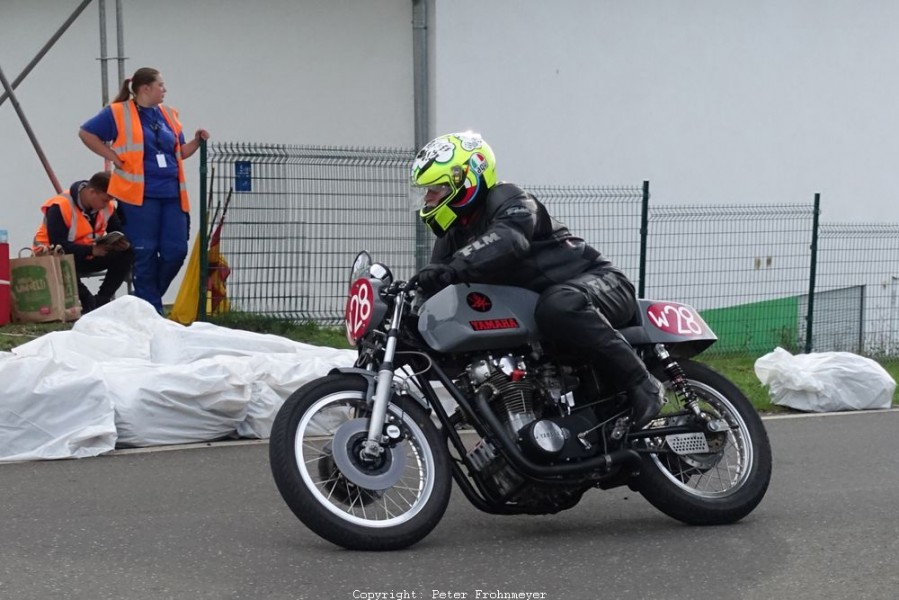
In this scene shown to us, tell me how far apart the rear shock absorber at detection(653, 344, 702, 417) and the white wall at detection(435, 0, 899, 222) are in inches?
382

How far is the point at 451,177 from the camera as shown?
5.65 meters

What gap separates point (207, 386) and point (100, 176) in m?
3.73

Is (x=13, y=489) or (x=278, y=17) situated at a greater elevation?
(x=278, y=17)

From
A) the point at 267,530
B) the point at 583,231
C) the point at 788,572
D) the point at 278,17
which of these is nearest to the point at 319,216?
the point at 583,231

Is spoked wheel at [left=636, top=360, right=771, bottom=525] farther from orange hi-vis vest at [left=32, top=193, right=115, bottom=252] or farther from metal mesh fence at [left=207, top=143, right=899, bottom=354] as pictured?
orange hi-vis vest at [left=32, top=193, right=115, bottom=252]

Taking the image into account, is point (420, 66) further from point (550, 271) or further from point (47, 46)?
point (550, 271)

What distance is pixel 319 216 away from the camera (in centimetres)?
1216

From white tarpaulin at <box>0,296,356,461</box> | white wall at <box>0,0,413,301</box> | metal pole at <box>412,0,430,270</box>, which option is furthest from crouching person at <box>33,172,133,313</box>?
metal pole at <box>412,0,430,270</box>

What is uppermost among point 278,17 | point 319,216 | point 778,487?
point 278,17

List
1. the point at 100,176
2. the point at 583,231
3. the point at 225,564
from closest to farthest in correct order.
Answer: the point at 225,564
the point at 100,176
the point at 583,231

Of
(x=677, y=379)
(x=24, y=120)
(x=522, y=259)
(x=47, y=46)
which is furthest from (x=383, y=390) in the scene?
(x=47, y=46)

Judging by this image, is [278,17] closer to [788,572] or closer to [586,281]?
[586,281]

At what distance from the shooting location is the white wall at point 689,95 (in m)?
15.9

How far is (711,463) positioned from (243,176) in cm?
652
